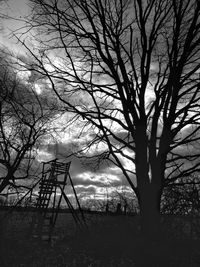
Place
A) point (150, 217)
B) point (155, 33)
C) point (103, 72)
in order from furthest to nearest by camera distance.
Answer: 1. point (103, 72)
2. point (155, 33)
3. point (150, 217)

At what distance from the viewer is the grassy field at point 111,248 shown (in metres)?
6.64

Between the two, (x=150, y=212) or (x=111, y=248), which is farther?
(x=111, y=248)

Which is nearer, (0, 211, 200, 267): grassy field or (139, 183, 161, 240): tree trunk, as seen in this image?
(139, 183, 161, 240): tree trunk

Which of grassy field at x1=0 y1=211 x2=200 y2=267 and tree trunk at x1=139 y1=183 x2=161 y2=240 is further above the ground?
tree trunk at x1=139 y1=183 x2=161 y2=240

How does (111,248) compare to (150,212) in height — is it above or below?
below

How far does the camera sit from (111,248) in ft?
27.8

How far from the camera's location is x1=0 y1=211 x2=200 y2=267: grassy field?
6645 millimetres

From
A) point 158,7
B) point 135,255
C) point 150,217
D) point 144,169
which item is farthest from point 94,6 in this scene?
point 135,255

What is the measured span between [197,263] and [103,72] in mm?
6420

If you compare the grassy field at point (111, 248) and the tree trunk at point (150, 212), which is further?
the grassy field at point (111, 248)

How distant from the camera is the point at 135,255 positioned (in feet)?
22.9

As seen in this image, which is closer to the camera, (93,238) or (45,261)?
(45,261)

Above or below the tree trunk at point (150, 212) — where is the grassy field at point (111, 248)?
below

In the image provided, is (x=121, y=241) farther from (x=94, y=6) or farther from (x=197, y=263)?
(x=94, y=6)
